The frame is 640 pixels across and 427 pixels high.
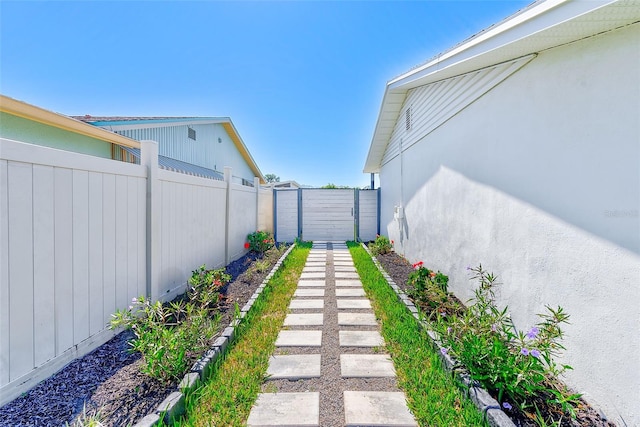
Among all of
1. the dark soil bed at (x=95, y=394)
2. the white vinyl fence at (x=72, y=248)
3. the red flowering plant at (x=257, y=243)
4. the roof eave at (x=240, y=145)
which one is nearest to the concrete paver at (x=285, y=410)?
the dark soil bed at (x=95, y=394)

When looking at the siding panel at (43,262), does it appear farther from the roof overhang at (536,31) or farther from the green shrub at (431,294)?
the roof overhang at (536,31)

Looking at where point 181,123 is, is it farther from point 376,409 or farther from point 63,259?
point 376,409

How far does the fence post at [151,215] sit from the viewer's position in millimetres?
3180

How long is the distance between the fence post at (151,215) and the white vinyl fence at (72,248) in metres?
0.01

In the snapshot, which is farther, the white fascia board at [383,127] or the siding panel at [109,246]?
the white fascia board at [383,127]

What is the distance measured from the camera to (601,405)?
1777 mm

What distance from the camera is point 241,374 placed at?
7.54 feet

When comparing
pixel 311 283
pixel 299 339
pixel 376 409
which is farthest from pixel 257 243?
pixel 376 409

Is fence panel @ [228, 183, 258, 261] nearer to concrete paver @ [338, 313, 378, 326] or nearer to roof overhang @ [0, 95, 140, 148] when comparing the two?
A: roof overhang @ [0, 95, 140, 148]

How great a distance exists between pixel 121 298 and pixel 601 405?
4033 mm

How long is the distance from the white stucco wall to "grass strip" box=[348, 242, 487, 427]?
2.81ft

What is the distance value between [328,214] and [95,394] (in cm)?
860

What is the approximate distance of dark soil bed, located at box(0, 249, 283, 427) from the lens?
5.62 feet

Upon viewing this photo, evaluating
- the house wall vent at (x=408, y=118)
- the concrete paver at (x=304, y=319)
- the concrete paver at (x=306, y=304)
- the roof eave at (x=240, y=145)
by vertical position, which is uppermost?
the roof eave at (x=240, y=145)
